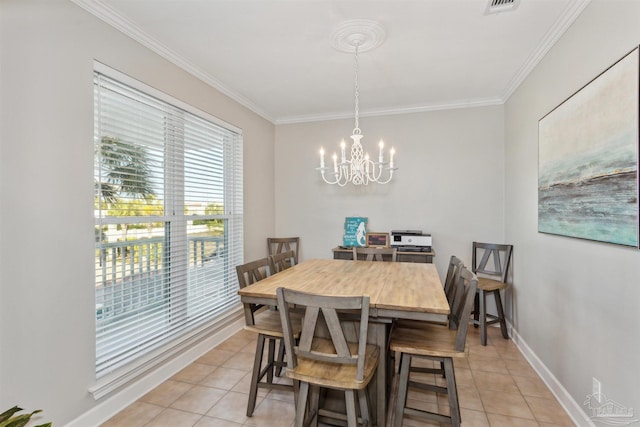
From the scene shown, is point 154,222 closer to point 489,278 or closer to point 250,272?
point 250,272

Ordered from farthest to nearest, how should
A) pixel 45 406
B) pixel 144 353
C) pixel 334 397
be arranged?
1. pixel 144 353
2. pixel 334 397
3. pixel 45 406

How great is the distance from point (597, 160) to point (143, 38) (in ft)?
9.99

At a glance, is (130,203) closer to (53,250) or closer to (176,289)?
(53,250)

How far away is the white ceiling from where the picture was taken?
194 cm

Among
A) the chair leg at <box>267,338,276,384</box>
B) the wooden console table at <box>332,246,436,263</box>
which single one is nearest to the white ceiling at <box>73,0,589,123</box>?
the wooden console table at <box>332,246,436,263</box>

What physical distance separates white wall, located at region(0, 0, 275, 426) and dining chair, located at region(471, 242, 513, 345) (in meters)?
3.26

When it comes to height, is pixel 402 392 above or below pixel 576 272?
below

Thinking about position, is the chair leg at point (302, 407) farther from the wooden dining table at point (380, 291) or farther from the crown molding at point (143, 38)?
the crown molding at point (143, 38)

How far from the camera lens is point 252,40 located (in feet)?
7.59

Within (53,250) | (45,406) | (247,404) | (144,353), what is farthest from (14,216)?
(247,404)

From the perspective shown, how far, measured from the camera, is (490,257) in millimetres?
3521

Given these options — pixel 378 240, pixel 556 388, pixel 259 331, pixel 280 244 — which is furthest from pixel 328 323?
pixel 280 244

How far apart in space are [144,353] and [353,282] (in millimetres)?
1630

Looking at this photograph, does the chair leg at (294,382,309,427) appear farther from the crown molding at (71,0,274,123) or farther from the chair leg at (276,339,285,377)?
the crown molding at (71,0,274,123)
